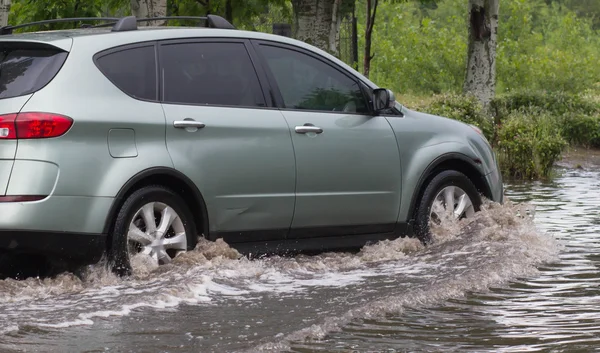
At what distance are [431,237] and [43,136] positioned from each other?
334cm

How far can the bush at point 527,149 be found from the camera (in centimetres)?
1692

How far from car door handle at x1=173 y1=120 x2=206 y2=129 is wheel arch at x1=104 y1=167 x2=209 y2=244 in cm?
27

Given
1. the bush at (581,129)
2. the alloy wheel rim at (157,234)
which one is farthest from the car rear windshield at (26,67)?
the bush at (581,129)

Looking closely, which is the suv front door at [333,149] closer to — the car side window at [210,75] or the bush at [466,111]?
the car side window at [210,75]

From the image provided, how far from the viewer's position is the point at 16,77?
23.7ft

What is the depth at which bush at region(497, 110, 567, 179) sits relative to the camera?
1692 centimetres

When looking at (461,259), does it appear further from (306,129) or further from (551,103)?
(551,103)

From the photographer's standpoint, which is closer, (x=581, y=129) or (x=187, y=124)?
(x=187, y=124)

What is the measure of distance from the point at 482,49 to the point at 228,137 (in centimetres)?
1329

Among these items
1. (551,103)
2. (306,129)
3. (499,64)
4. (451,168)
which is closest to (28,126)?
(306,129)

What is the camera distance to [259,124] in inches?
320

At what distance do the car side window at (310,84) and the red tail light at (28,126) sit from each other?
6.39ft

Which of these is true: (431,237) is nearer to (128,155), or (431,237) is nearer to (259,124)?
(259,124)

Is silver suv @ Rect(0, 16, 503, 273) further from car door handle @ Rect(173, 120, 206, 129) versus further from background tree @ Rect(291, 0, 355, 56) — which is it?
background tree @ Rect(291, 0, 355, 56)
